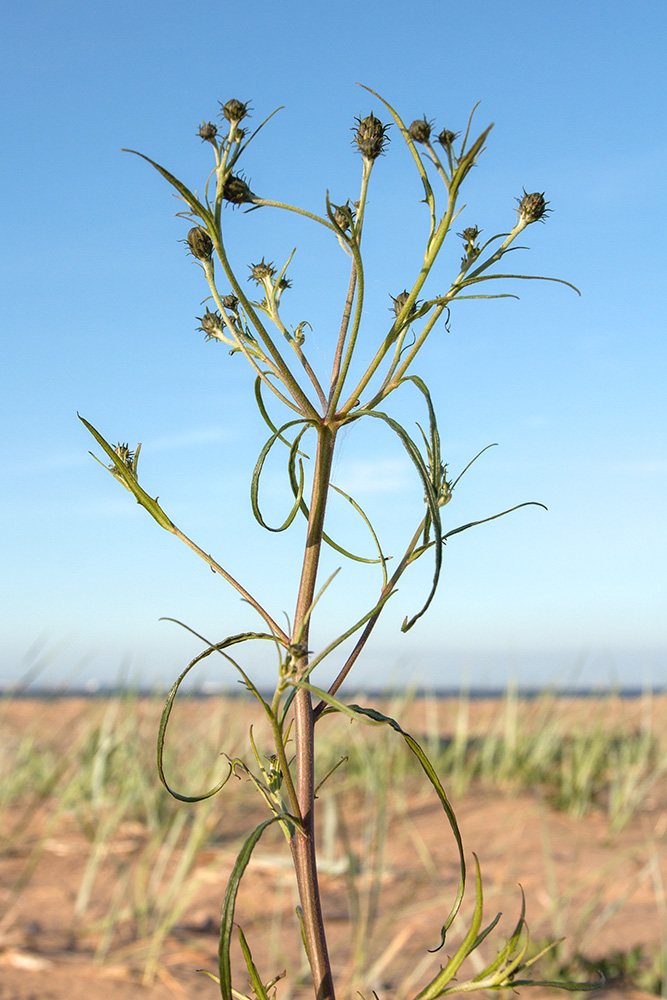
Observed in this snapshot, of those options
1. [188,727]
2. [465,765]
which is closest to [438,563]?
[465,765]

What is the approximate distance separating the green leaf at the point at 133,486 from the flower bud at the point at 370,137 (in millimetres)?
360

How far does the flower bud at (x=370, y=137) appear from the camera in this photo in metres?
0.77

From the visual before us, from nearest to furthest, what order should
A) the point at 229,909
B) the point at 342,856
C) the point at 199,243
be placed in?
the point at 229,909, the point at 199,243, the point at 342,856

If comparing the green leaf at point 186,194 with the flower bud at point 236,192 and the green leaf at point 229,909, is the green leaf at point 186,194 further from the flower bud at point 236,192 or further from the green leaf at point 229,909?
the green leaf at point 229,909

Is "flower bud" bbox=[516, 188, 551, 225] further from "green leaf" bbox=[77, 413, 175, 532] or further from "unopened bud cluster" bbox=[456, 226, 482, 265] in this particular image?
"green leaf" bbox=[77, 413, 175, 532]

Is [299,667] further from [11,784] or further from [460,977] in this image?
[11,784]

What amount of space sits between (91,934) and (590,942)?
62.8 inches

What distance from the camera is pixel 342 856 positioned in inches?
137

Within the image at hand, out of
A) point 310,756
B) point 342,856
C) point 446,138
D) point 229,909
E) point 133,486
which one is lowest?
point 342,856

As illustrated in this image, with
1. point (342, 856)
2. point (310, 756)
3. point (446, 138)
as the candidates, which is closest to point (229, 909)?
point (310, 756)

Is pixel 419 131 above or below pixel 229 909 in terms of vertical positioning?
above

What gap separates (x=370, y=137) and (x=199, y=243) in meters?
0.18

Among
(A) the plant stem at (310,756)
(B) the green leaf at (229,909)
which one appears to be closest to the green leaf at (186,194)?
(A) the plant stem at (310,756)

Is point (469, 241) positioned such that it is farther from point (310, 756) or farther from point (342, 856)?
point (342, 856)
